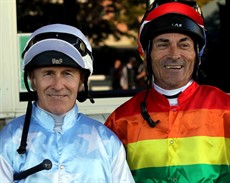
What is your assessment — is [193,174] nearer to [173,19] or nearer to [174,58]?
[174,58]

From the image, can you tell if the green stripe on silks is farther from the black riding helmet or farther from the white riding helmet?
the white riding helmet

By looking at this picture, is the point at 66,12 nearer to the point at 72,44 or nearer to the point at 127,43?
the point at 72,44

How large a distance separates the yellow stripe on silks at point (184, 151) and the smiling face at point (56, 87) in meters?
0.48

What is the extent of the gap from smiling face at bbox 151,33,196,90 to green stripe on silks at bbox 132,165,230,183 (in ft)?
1.40

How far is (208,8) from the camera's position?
8.27 m

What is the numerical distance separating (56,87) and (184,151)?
2.30 feet

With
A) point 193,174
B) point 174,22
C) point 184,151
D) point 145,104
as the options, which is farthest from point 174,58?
point 193,174

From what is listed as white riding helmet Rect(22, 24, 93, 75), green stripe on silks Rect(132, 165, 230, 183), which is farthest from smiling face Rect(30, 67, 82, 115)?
green stripe on silks Rect(132, 165, 230, 183)

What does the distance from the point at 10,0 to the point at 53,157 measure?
1991mm

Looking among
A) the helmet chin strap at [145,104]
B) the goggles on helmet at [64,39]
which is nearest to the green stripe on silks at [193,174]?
the helmet chin strap at [145,104]

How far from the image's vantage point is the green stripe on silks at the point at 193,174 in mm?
2766

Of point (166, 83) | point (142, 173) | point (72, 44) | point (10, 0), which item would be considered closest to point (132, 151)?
point (142, 173)

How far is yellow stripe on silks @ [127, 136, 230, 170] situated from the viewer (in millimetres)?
2793

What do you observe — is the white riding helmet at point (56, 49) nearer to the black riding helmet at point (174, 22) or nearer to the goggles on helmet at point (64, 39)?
the goggles on helmet at point (64, 39)
